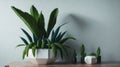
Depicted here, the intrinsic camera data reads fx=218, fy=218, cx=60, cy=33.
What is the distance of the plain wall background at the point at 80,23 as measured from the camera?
1688 mm

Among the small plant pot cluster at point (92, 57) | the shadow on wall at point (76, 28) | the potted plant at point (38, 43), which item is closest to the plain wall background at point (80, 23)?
the shadow on wall at point (76, 28)

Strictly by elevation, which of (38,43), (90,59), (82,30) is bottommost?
(90,59)

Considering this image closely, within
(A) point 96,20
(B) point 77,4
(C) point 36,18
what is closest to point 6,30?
(C) point 36,18

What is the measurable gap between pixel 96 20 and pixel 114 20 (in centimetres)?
15

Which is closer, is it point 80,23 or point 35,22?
point 35,22

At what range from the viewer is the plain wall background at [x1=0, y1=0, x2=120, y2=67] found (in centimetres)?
169

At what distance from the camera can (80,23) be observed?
1712mm

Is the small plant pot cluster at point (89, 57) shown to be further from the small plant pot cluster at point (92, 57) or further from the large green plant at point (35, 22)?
the large green plant at point (35, 22)

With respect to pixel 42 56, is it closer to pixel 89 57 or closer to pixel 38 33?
pixel 38 33

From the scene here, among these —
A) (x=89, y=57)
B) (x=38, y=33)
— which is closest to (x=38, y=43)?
(x=38, y=33)

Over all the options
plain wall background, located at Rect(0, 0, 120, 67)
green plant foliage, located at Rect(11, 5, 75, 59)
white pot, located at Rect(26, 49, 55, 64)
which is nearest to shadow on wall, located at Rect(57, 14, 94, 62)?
plain wall background, located at Rect(0, 0, 120, 67)

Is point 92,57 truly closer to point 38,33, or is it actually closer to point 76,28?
point 76,28

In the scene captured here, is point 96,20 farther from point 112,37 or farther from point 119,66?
point 119,66

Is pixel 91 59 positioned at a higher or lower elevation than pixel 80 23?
lower
